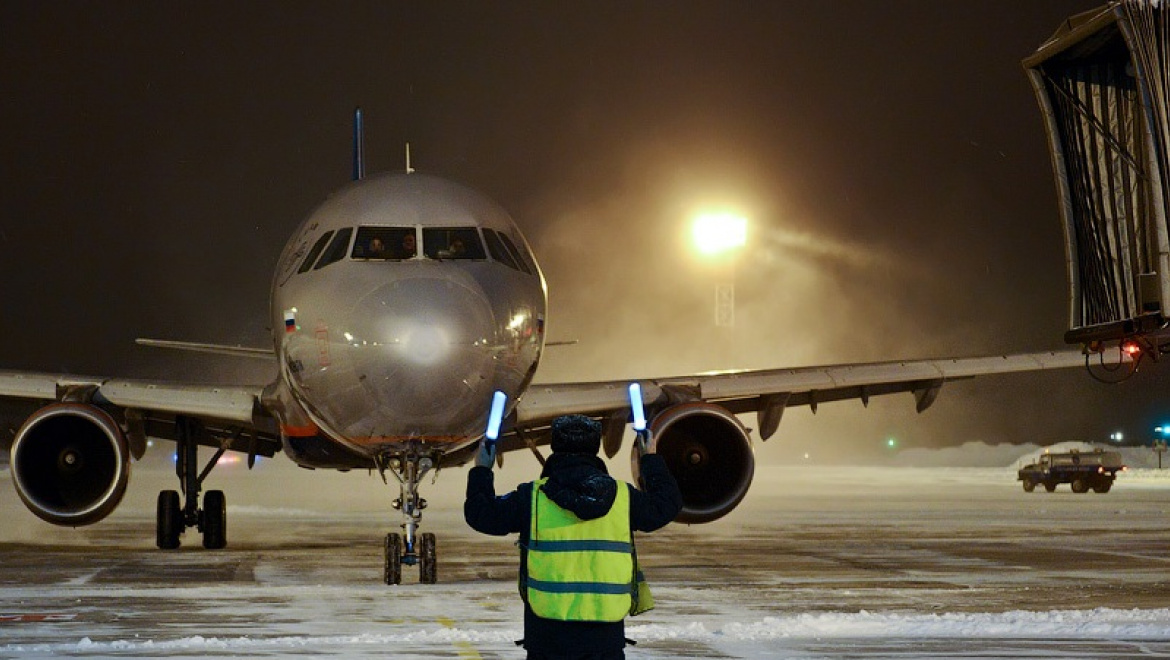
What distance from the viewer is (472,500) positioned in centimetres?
675

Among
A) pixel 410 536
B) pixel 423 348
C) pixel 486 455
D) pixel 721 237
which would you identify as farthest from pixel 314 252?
pixel 721 237

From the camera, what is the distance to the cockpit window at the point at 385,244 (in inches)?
593

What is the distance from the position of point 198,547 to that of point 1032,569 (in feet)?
35.9

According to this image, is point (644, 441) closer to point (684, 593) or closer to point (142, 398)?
point (684, 593)

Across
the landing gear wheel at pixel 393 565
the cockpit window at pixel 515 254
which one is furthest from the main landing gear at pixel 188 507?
the cockpit window at pixel 515 254

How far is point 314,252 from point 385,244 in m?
0.94

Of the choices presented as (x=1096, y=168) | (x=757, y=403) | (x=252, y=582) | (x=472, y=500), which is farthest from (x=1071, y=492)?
(x=472, y=500)

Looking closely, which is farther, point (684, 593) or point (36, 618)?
point (684, 593)

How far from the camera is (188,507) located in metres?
21.1

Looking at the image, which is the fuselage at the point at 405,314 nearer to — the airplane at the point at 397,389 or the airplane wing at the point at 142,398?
the airplane at the point at 397,389

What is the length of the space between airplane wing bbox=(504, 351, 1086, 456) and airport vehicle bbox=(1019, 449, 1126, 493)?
805 inches

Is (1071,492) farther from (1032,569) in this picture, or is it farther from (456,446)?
(456,446)

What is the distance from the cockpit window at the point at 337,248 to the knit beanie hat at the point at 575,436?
8827 mm

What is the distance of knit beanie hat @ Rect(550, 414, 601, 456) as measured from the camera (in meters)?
6.67
